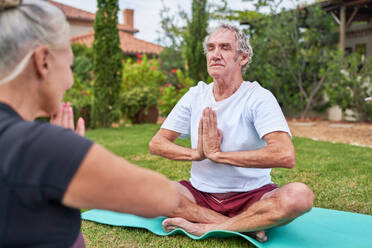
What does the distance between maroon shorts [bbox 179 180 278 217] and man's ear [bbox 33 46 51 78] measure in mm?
2022

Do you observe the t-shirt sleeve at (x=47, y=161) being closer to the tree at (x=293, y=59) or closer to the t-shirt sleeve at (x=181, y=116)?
the t-shirt sleeve at (x=181, y=116)

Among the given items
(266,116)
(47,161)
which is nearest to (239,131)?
(266,116)

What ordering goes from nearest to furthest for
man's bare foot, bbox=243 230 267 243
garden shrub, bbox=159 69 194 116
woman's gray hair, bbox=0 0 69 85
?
woman's gray hair, bbox=0 0 69 85 < man's bare foot, bbox=243 230 267 243 < garden shrub, bbox=159 69 194 116

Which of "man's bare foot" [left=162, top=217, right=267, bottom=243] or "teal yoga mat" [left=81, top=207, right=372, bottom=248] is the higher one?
"man's bare foot" [left=162, top=217, right=267, bottom=243]

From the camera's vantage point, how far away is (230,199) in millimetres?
2850

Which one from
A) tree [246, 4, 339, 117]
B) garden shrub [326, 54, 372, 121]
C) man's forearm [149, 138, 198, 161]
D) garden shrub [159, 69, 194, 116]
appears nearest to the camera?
man's forearm [149, 138, 198, 161]

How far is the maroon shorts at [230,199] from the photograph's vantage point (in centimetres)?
279

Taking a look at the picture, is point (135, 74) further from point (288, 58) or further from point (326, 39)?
point (326, 39)

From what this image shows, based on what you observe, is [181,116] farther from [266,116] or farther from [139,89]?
[139,89]

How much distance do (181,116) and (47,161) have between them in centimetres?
226

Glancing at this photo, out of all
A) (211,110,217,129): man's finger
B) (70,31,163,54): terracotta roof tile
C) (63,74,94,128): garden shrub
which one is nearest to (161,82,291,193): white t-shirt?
(211,110,217,129): man's finger

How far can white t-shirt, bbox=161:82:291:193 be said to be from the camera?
2.64m

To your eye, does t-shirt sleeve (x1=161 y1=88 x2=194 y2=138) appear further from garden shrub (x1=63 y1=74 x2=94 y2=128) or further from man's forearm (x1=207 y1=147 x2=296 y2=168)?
garden shrub (x1=63 y1=74 x2=94 y2=128)

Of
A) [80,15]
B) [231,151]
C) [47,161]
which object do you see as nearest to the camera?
[47,161]
